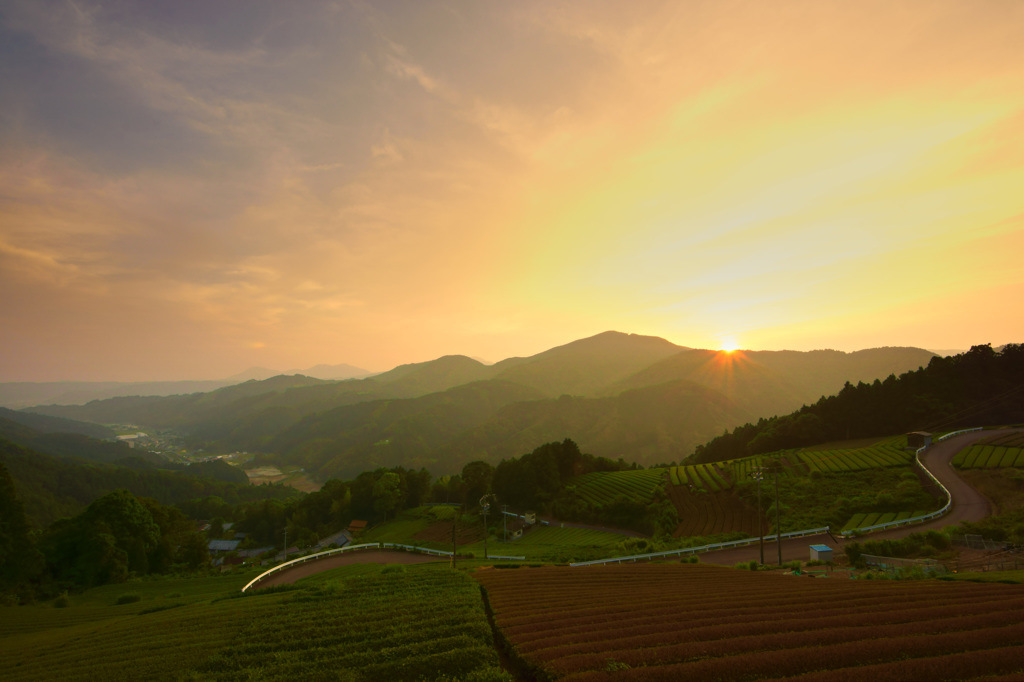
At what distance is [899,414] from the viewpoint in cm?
6656

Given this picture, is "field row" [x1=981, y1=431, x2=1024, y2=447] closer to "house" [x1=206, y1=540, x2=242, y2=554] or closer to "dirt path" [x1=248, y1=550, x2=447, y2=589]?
"dirt path" [x1=248, y1=550, x2=447, y2=589]

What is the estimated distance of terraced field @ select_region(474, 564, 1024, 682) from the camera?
7.97 metres

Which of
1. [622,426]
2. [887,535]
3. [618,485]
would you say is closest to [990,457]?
[887,535]

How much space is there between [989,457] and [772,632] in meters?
55.6

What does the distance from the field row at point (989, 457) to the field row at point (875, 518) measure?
15104 millimetres

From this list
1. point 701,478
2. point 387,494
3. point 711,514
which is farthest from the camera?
point 387,494

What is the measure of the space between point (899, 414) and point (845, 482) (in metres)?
35.3

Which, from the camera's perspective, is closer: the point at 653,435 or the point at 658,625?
the point at 658,625

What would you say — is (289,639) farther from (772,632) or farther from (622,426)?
(622,426)

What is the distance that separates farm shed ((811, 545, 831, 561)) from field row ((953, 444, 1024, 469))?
1249 inches

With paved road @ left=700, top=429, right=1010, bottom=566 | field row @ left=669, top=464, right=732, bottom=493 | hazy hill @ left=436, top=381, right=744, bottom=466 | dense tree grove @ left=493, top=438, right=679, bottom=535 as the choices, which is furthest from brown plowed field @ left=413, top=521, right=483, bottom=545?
hazy hill @ left=436, top=381, right=744, bottom=466

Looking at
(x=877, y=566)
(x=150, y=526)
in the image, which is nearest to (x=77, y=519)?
(x=150, y=526)

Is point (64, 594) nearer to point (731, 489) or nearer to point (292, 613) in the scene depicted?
point (292, 613)

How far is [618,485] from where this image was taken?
6469 cm
